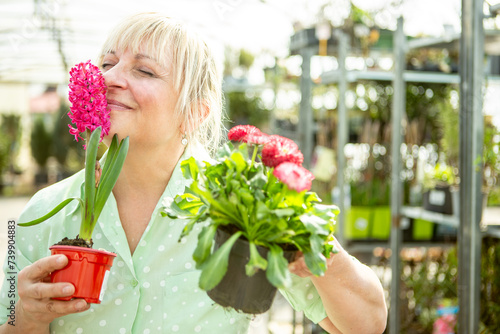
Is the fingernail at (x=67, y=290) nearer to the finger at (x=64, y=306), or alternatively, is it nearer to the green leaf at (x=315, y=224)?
the finger at (x=64, y=306)

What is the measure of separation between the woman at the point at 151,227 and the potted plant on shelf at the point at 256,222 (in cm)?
25

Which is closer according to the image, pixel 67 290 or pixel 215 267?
pixel 215 267

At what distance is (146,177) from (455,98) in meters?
3.13

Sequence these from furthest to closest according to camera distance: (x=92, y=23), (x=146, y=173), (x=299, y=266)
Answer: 1. (x=92, y=23)
2. (x=146, y=173)
3. (x=299, y=266)

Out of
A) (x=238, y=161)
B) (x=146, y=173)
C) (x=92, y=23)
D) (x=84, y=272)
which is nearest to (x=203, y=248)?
(x=238, y=161)

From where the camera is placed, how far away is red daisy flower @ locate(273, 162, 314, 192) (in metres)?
0.77

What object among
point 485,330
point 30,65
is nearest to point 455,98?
point 485,330

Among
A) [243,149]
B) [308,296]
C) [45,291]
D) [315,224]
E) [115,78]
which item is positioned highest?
[115,78]

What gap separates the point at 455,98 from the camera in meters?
3.86

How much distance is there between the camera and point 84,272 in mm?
933

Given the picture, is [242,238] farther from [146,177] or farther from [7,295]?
[7,295]

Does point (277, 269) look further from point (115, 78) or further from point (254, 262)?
point (115, 78)

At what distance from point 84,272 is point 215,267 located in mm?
275

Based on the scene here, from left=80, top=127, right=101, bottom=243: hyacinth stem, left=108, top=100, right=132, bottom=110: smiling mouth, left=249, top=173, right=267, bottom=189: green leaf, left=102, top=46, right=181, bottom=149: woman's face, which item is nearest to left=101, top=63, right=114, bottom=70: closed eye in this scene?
left=102, top=46, right=181, bottom=149: woman's face
